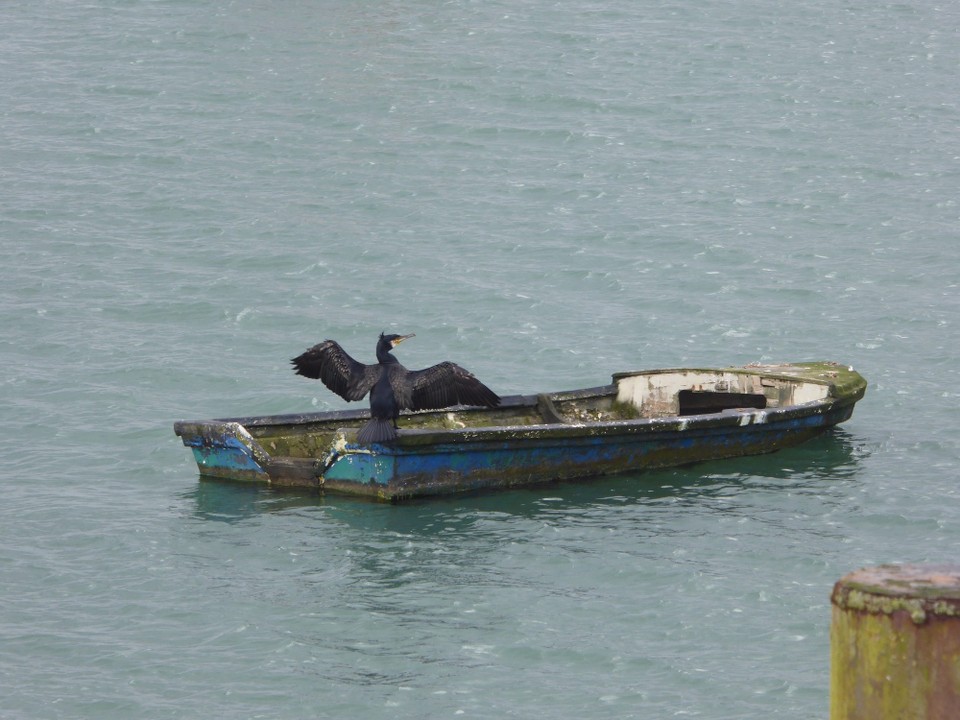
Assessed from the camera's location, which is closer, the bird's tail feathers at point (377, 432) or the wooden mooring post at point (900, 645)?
the wooden mooring post at point (900, 645)

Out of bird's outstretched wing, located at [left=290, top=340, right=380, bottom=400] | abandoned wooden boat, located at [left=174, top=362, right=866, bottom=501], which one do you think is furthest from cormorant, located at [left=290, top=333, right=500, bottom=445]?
abandoned wooden boat, located at [left=174, top=362, right=866, bottom=501]

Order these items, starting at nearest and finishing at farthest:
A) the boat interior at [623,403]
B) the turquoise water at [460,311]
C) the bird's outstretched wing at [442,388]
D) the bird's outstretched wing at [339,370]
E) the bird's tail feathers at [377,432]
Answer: the turquoise water at [460,311], the bird's tail feathers at [377,432], the bird's outstretched wing at [442,388], the bird's outstretched wing at [339,370], the boat interior at [623,403]

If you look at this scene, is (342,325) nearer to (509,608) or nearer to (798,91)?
(509,608)

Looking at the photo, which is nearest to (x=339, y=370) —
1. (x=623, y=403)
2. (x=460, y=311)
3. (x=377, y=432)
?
(x=377, y=432)

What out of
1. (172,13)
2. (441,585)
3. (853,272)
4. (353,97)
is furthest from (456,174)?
→ (441,585)

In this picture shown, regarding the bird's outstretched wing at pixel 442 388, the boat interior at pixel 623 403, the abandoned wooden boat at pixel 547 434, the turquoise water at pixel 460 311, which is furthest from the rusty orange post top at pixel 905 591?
the boat interior at pixel 623 403

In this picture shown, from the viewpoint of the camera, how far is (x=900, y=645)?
664 cm

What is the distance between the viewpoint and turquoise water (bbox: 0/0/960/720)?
1506 cm

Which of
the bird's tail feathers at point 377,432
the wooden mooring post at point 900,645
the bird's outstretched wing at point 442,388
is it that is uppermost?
the bird's outstretched wing at point 442,388

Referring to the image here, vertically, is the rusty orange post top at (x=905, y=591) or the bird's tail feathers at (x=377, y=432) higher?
the bird's tail feathers at (x=377, y=432)

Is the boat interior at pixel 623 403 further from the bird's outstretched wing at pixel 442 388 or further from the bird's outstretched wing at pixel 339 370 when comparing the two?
the bird's outstretched wing at pixel 442 388

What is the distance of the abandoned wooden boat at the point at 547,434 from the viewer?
18672 mm

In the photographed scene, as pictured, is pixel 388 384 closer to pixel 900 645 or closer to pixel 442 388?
pixel 442 388

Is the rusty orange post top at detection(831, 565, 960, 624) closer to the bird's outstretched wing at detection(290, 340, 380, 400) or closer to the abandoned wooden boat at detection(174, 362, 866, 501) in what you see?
the abandoned wooden boat at detection(174, 362, 866, 501)
